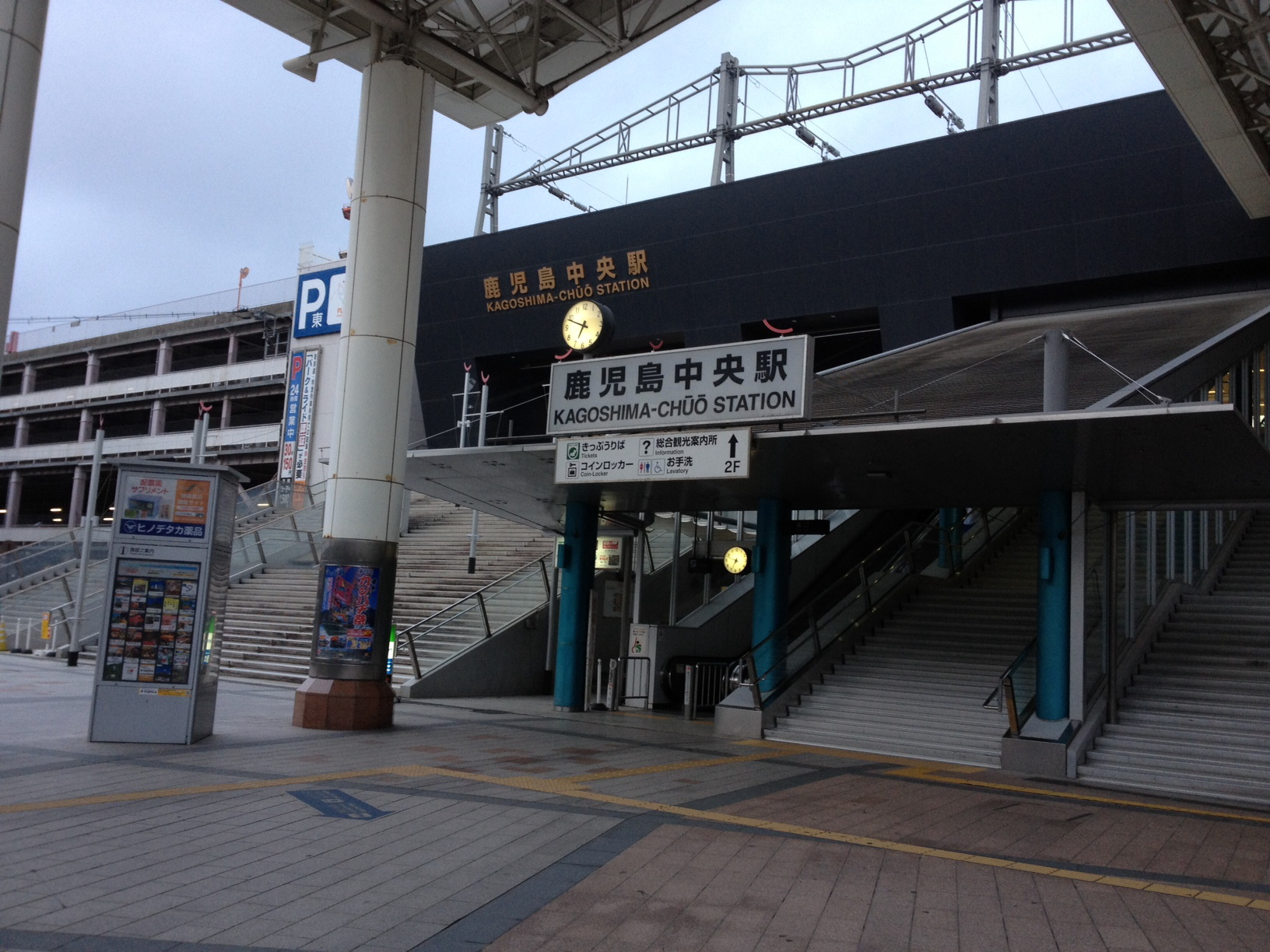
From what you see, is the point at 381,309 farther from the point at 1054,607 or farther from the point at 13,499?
the point at 13,499

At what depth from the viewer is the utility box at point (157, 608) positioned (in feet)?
36.1

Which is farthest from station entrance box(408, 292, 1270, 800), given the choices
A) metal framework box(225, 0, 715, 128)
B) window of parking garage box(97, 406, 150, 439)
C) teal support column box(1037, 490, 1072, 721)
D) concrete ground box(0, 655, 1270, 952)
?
window of parking garage box(97, 406, 150, 439)

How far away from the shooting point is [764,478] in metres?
15.1

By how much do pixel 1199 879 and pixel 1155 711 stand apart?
7378mm

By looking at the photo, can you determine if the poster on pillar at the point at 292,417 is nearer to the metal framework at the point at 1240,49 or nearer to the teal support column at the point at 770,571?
the teal support column at the point at 770,571

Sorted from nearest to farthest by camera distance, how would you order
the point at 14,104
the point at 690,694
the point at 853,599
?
the point at 14,104
the point at 690,694
the point at 853,599

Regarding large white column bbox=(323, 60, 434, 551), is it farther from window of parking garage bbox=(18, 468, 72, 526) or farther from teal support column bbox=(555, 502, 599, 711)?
window of parking garage bbox=(18, 468, 72, 526)

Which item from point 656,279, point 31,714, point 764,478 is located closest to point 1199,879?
point 764,478

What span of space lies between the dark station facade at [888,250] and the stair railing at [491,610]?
4.02 m

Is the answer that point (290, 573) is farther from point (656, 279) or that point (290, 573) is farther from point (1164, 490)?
point (1164, 490)

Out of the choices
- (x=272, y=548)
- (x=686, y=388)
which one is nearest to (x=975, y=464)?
(x=686, y=388)

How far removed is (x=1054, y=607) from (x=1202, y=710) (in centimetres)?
227

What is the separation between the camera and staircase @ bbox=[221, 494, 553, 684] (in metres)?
20.4

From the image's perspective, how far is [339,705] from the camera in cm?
1324
